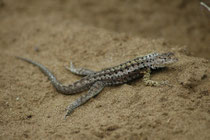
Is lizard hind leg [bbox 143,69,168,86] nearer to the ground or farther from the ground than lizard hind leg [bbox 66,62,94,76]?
farther from the ground

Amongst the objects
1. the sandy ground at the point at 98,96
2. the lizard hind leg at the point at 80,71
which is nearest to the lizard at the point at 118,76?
the sandy ground at the point at 98,96

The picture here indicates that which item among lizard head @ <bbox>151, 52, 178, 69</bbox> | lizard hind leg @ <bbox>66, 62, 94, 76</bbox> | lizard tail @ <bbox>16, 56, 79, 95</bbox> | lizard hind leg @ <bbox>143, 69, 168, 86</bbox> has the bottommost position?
lizard tail @ <bbox>16, 56, 79, 95</bbox>

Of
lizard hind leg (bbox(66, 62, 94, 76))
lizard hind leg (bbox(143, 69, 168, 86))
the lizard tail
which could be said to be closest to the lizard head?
lizard hind leg (bbox(143, 69, 168, 86))

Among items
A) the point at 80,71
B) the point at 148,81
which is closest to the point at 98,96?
the point at 80,71

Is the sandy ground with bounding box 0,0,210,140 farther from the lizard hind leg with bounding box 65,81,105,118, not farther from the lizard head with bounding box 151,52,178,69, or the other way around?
the lizard head with bounding box 151,52,178,69

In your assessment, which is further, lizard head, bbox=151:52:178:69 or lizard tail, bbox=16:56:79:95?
lizard tail, bbox=16:56:79:95

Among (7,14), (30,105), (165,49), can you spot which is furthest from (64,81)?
(7,14)

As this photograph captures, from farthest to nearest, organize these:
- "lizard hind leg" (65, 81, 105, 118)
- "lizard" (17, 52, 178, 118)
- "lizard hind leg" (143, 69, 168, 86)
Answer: "lizard" (17, 52, 178, 118)
"lizard hind leg" (65, 81, 105, 118)
"lizard hind leg" (143, 69, 168, 86)
